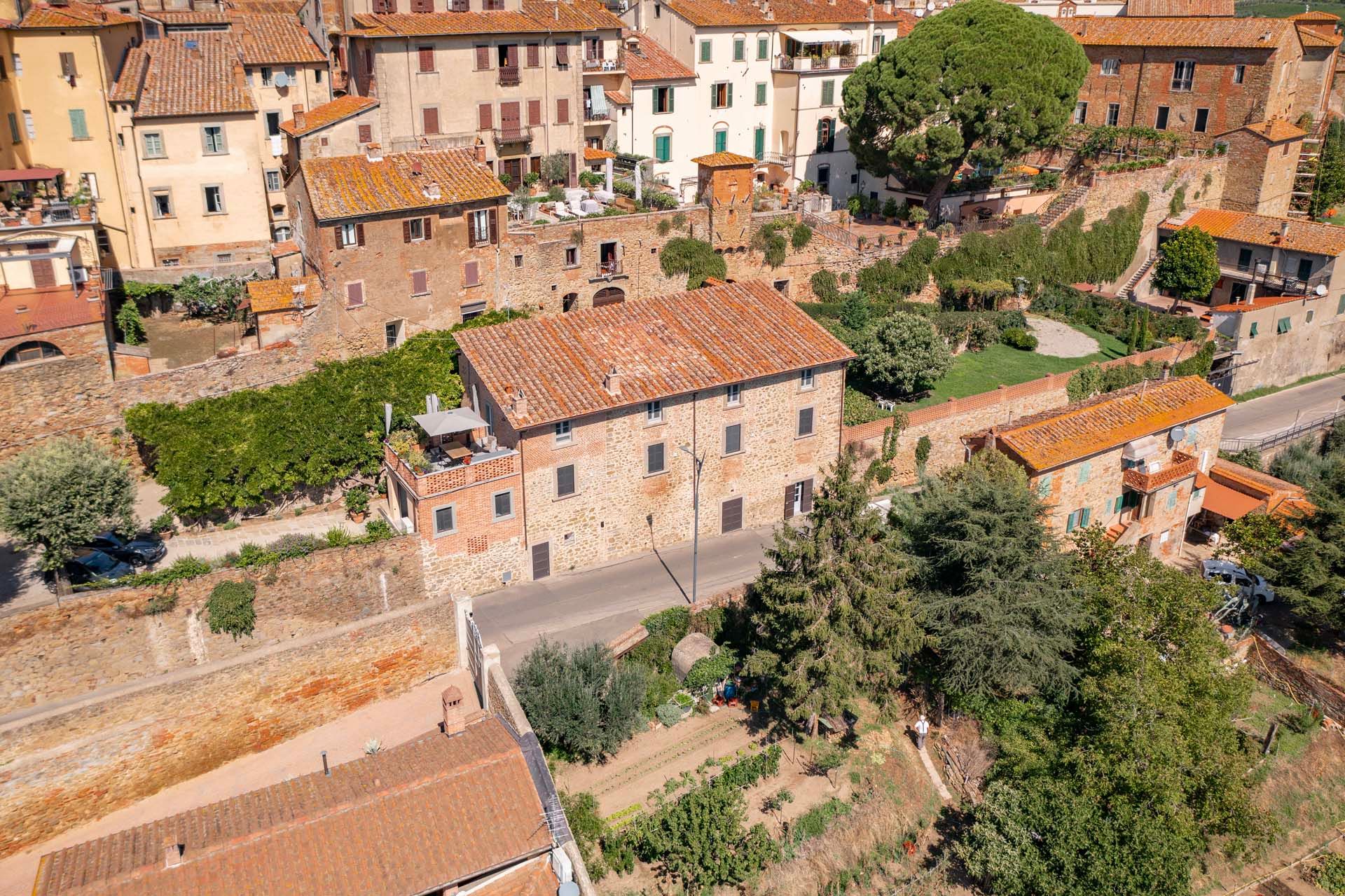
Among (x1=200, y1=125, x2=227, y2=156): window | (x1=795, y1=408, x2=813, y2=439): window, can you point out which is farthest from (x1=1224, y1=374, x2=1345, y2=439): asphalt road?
(x1=200, y1=125, x2=227, y2=156): window

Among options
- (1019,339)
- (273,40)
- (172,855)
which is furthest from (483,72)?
(172,855)

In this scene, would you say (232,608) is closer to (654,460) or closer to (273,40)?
(654,460)

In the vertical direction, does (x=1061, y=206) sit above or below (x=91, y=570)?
above

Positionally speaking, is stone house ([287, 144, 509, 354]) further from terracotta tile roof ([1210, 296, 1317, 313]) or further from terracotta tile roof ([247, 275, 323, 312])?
terracotta tile roof ([1210, 296, 1317, 313])

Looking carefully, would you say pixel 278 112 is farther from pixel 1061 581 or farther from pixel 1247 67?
pixel 1247 67

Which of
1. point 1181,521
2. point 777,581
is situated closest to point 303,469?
point 777,581

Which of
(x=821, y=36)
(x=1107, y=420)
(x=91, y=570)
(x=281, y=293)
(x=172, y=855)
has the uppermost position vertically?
(x=821, y=36)
